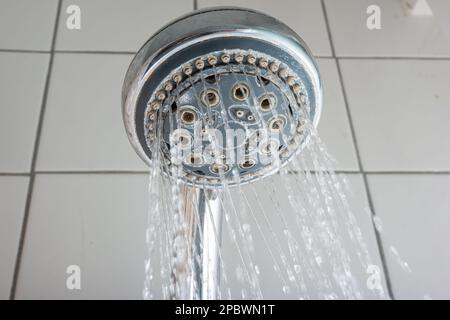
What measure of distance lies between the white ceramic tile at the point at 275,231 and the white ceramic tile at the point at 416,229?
18 mm

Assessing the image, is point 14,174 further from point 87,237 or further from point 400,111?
point 400,111

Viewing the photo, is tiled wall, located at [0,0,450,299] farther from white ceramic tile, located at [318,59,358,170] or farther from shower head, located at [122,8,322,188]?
shower head, located at [122,8,322,188]

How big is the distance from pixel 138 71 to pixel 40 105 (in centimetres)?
35

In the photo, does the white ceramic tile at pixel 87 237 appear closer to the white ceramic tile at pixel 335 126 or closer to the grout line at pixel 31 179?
the grout line at pixel 31 179

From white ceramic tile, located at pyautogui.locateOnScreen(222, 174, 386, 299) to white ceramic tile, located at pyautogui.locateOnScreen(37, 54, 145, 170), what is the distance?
0.44 feet

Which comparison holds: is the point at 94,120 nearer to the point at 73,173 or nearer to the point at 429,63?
the point at 73,173

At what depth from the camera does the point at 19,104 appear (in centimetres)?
60

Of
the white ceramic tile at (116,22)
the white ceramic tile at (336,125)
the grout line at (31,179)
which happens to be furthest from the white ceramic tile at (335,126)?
the grout line at (31,179)

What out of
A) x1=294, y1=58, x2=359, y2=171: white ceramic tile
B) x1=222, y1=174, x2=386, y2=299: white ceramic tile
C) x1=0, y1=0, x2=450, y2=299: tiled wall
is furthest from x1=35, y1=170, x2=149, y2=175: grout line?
x1=294, y1=58, x2=359, y2=171: white ceramic tile

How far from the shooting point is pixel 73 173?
1.85ft

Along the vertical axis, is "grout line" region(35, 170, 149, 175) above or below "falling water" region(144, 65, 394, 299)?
above

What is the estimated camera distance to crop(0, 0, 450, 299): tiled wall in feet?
1.71

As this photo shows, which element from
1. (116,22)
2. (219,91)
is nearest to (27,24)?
(116,22)
